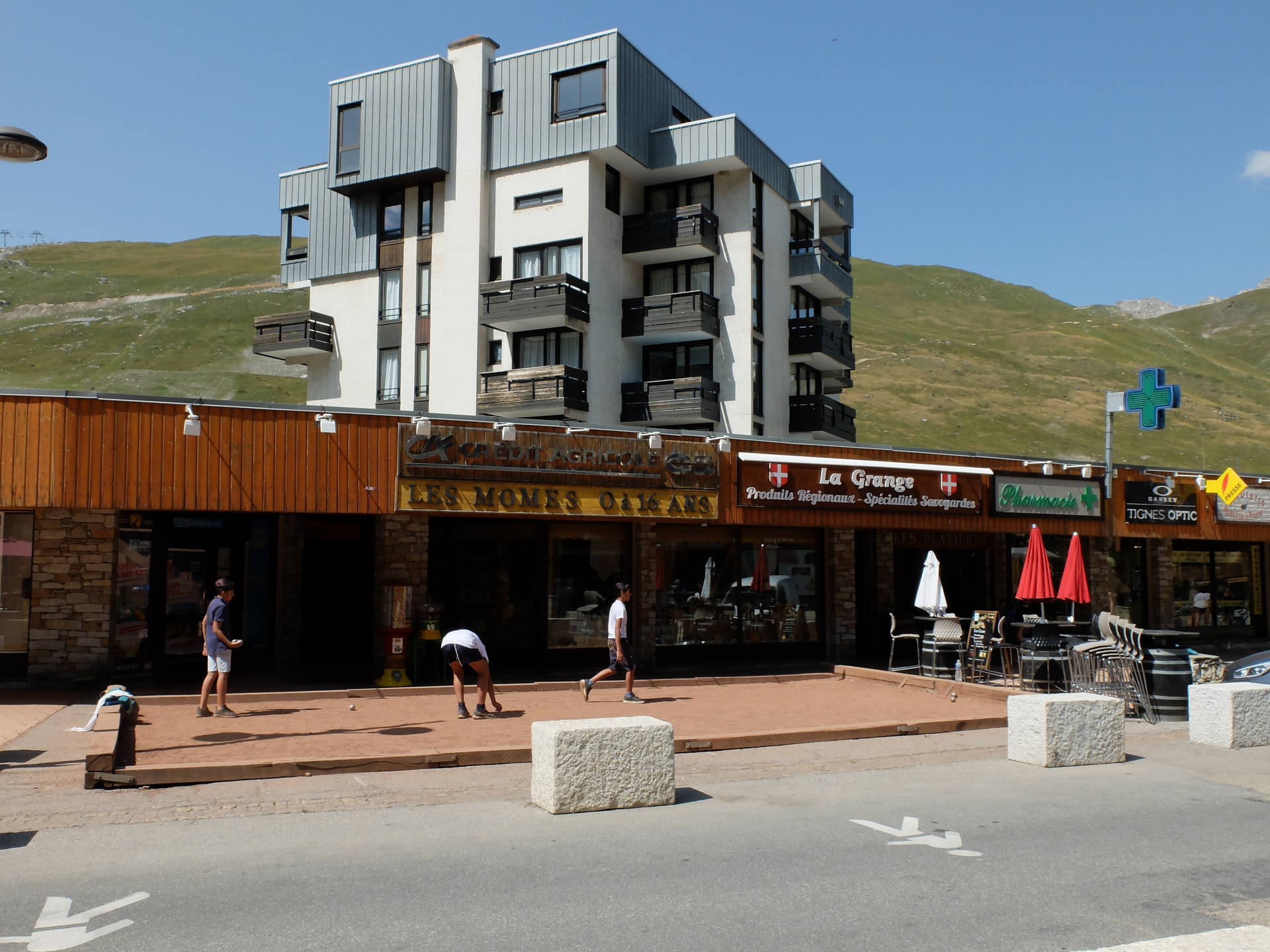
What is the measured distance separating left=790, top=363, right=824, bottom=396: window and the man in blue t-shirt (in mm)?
29922

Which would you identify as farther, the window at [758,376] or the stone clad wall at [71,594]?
the window at [758,376]

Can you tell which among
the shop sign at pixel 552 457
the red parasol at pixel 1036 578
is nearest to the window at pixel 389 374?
the shop sign at pixel 552 457

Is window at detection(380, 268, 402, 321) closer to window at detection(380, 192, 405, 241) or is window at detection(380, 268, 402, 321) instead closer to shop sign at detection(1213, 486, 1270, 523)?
window at detection(380, 192, 405, 241)

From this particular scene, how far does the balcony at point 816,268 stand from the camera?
1547 inches

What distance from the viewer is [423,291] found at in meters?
36.3

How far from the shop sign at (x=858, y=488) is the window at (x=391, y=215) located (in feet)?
75.1

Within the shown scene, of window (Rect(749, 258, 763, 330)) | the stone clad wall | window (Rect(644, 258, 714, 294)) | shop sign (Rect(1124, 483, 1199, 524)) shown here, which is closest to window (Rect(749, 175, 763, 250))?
window (Rect(749, 258, 763, 330))

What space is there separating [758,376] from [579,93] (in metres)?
11.4

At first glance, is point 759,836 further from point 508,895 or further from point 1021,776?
point 1021,776

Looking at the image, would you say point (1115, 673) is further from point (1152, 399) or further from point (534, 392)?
point (534, 392)

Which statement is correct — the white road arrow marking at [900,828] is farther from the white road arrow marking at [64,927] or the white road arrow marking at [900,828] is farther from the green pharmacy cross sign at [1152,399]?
the green pharmacy cross sign at [1152,399]

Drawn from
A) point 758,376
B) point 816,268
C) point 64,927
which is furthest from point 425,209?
point 64,927

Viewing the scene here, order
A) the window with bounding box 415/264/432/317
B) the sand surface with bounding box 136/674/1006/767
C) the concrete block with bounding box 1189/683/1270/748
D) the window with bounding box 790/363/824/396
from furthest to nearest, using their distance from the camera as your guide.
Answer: the window with bounding box 790/363/824/396
the window with bounding box 415/264/432/317
the concrete block with bounding box 1189/683/1270/748
the sand surface with bounding box 136/674/1006/767

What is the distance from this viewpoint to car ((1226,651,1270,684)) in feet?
48.6
